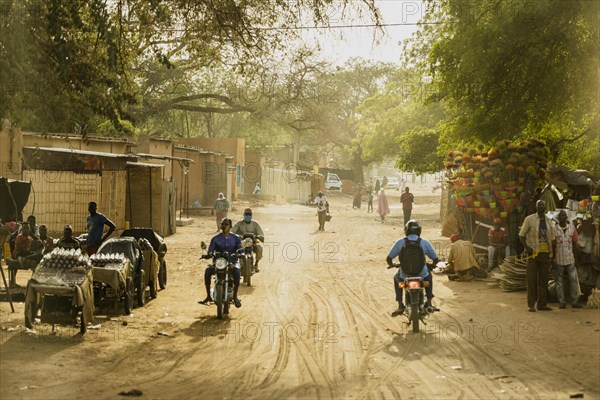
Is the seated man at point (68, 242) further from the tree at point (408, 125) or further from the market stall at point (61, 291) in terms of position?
the tree at point (408, 125)

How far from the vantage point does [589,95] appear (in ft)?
68.0

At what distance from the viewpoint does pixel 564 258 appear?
15.2 m

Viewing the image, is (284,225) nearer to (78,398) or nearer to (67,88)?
(67,88)

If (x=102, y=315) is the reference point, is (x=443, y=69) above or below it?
above

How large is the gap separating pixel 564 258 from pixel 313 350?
5640 mm

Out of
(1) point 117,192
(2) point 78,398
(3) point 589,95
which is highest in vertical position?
(3) point 589,95

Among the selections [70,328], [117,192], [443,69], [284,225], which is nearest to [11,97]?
[70,328]

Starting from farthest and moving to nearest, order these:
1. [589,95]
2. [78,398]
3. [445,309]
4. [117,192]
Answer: [117,192] < [589,95] < [445,309] < [78,398]

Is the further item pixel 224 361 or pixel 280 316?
pixel 280 316

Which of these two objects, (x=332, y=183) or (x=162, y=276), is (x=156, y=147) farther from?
(x=332, y=183)

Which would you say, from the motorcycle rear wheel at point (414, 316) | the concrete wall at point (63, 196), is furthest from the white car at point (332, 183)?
the motorcycle rear wheel at point (414, 316)

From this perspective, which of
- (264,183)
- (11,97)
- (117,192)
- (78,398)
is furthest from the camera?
(264,183)

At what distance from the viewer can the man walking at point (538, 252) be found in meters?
14.9

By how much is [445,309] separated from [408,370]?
17.8 feet
